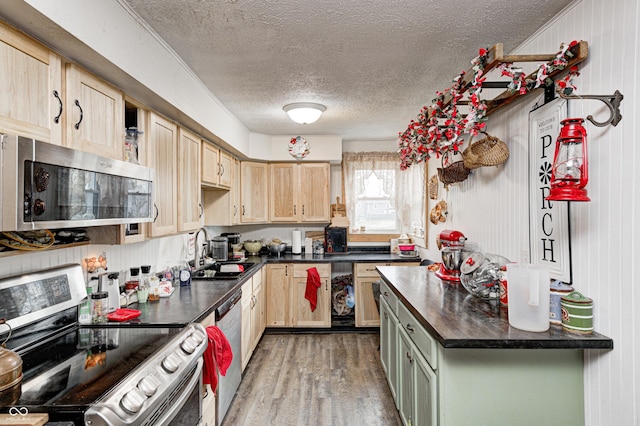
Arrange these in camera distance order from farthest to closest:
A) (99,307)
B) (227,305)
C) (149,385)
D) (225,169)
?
(225,169)
(227,305)
(99,307)
(149,385)

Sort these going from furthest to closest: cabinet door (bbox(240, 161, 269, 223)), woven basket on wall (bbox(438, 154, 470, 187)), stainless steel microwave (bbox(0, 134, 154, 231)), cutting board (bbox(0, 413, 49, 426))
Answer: cabinet door (bbox(240, 161, 269, 223)) → woven basket on wall (bbox(438, 154, 470, 187)) → stainless steel microwave (bbox(0, 134, 154, 231)) → cutting board (bbox(0, 413, 49, 426))

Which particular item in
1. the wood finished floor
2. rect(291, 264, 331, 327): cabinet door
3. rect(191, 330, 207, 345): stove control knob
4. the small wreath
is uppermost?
the small wreath

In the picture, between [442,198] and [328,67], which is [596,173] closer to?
[328,67]

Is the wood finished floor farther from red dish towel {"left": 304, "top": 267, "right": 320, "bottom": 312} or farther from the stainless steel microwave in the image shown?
the stainless steel microwave

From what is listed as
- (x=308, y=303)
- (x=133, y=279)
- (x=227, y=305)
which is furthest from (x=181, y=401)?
(x=308, y=303)

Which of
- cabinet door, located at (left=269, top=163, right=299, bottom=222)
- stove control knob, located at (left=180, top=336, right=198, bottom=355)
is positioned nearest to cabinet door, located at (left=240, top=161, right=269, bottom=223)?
cabinet door, located at (left=269, top=163, right=299, bottom=222)

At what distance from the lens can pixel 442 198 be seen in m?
3.53

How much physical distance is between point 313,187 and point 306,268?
107cm

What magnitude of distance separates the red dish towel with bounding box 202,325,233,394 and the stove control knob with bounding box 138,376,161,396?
2.03 ft

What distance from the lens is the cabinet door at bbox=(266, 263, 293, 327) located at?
4211 mm

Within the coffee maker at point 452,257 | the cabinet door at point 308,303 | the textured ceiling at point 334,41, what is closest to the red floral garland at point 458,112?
the textured ceiling at point 334,41

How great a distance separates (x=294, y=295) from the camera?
422 cm

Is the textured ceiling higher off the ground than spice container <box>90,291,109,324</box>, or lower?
higher

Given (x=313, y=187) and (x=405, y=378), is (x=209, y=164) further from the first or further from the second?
(x=405, y=378)
